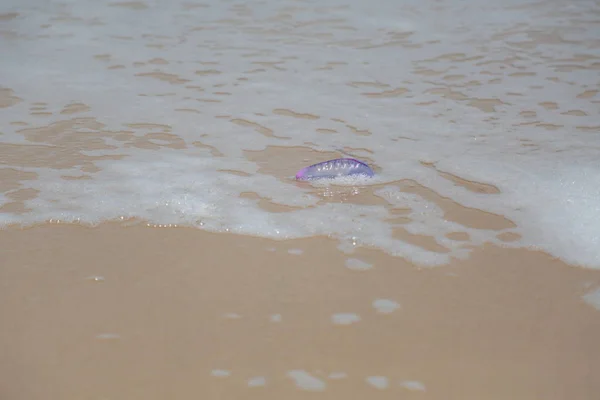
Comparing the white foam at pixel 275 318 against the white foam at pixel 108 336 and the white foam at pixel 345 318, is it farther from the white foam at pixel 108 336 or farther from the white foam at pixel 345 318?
the white foam at pixel 108 336

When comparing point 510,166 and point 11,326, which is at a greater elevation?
point 510,166

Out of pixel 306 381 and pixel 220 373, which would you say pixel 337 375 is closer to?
pixel 306 381

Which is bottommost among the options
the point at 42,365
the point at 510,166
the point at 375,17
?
the point at 42,365

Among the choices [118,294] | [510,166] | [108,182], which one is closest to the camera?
[118,294]

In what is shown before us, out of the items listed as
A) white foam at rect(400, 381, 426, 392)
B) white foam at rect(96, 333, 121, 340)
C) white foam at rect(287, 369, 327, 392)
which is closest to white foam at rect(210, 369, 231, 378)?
white foam at rect(287, 369, 327, 392)

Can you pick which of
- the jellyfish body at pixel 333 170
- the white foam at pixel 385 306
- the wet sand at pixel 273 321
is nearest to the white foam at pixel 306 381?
the wet sand at pixel 273 321

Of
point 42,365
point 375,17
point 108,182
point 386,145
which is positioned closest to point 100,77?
point 108,182

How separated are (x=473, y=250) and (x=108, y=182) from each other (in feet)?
3.35

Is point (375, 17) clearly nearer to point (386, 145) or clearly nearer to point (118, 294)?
point (386, 145)

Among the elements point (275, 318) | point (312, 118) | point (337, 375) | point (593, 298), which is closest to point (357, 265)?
point (275, 318)

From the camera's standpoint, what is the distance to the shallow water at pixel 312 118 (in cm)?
189

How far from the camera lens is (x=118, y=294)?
156 cm

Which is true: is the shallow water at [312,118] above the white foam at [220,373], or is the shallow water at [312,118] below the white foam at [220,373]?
above

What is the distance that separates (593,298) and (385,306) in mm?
468
